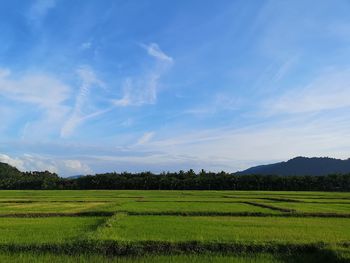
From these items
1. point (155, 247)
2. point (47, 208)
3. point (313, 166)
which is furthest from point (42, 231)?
point (313, 166)

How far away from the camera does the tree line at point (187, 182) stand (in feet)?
180

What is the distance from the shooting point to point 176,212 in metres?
17.6

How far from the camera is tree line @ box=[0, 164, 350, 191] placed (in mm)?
54969

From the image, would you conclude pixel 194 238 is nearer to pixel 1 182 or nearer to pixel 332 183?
pixel 332 183

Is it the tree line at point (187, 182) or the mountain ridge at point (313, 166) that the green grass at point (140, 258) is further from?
the mountain ridge at point (313, 166)

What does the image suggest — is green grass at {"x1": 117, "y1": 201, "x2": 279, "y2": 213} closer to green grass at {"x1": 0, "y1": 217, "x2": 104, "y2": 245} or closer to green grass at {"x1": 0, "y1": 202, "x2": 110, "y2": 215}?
green grass at {"x1": 0, "y1": 202, "x2": 110, "y2": 215}

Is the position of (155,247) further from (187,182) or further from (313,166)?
(313,166)

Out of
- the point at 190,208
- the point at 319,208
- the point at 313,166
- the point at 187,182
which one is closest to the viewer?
the point at 190,208

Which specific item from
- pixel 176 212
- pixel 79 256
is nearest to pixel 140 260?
→ pixel 79 256

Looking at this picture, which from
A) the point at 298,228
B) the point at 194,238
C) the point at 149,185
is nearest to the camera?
the point at 194,238

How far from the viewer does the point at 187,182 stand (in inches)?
2343

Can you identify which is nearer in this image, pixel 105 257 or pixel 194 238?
pixel 105 257

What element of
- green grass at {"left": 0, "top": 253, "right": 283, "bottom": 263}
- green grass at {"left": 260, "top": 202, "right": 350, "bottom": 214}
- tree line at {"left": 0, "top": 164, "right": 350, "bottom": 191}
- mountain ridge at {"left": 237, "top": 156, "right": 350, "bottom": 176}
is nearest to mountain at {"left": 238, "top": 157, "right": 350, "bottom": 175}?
mountain ridge at {"left": 237, "top": 156, "right": 350, "bottom": 176}

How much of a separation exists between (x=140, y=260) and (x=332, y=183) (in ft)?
165
